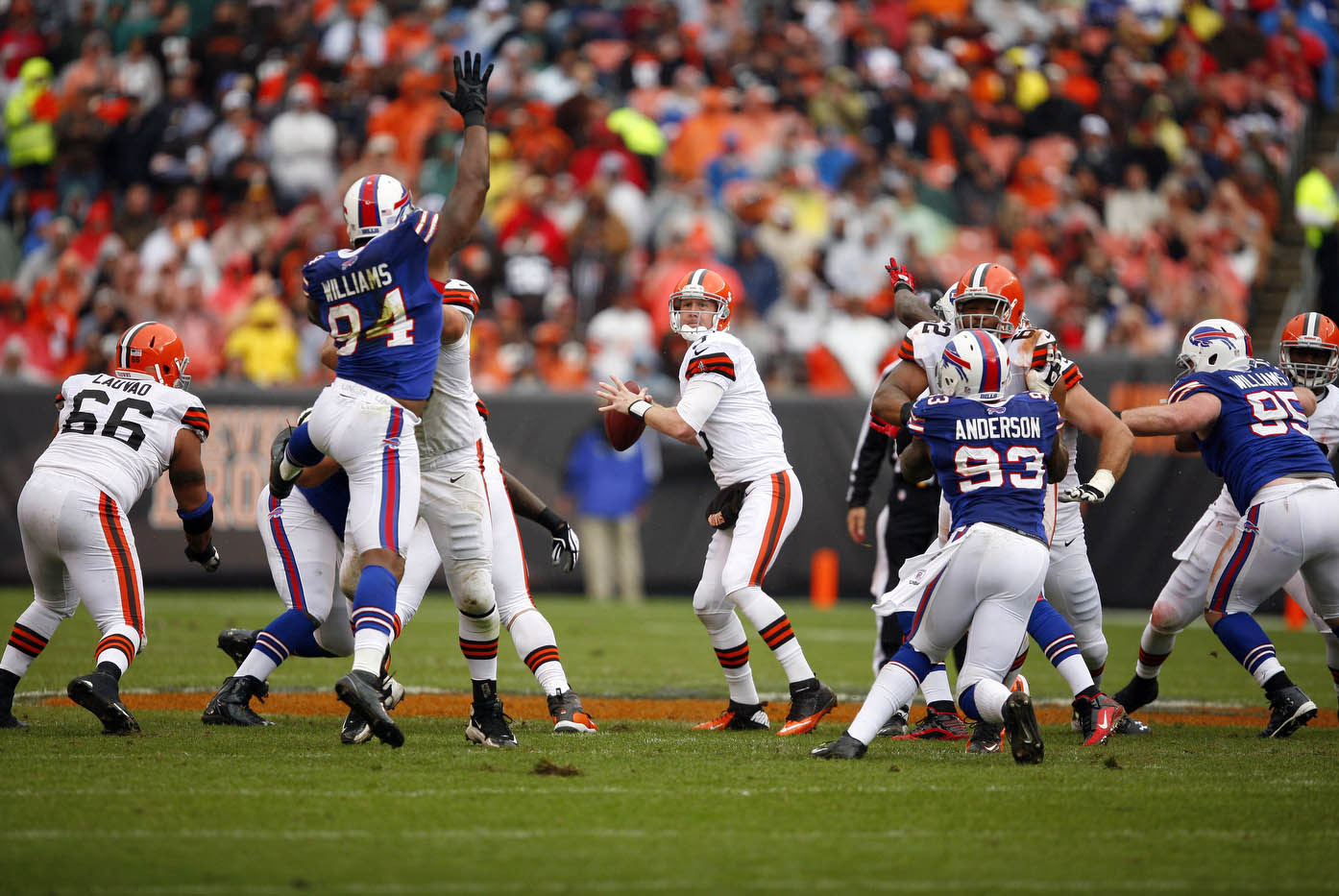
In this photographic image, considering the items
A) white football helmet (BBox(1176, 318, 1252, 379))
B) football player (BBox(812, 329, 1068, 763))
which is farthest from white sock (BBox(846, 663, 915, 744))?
white football helmet (BBox(1176, 318, 1252, 379))

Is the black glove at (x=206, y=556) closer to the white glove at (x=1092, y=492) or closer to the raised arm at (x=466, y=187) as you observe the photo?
the raised arm at (x=466, y=187)

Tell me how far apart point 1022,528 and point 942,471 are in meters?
0.39

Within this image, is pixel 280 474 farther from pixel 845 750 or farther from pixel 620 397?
pixel 845 750

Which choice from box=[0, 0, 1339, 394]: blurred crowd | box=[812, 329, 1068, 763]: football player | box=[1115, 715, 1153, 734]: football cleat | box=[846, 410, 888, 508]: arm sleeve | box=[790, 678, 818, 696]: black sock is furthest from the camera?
box=[0, 0, 1339, 394]: blurred crowd

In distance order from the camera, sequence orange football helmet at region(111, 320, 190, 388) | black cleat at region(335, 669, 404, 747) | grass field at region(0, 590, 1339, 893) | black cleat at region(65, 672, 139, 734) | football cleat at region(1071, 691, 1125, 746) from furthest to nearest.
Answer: orange football helmet at region(111, 320, 190, 388), football cleat at region(1071, 691, 1125, 746), black cleat at region(65, 672, 139, 734), black cleat at region(335, 669, 404, 747), grass field at region(0, 590, 1339, 893)

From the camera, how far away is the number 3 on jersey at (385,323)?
626cm

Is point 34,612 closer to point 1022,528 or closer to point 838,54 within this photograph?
point 1022,528

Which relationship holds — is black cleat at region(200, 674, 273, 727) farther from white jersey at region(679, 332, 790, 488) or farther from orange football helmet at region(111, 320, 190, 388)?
white jersey at region(679, 332, 790, 488)

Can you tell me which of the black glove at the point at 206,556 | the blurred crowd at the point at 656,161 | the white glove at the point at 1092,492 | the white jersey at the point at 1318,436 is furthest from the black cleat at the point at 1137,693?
the blurred crowd at the point at 656,161

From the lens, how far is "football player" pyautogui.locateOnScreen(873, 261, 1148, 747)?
22.4 feet

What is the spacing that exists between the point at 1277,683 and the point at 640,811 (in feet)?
11.8

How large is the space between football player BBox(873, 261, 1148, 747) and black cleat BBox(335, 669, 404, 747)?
244 centimetres

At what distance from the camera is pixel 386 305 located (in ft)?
20.5

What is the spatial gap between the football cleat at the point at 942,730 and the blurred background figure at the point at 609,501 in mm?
7719
